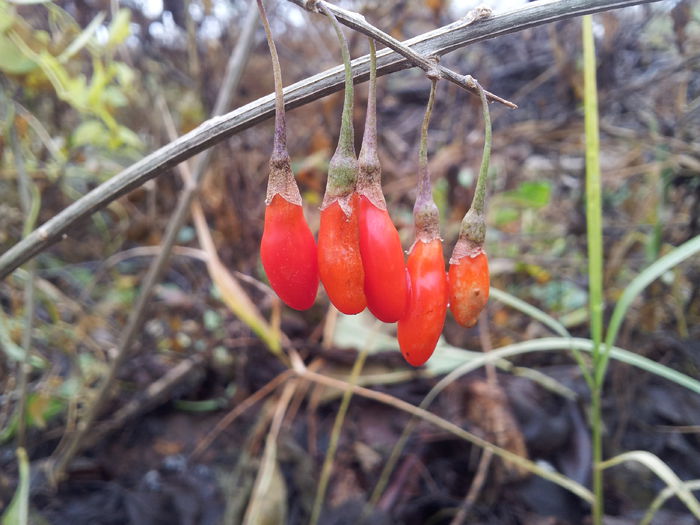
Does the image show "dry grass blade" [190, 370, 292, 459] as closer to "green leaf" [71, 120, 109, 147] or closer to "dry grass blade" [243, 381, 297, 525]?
"dry grass blade" [243, 381, 297, 525]

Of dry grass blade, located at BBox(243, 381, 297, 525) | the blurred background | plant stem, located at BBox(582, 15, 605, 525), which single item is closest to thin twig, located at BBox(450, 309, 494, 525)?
the blurred background

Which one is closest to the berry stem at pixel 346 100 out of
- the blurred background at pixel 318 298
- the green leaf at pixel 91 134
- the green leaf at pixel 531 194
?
the blurred background at pixel 318 298

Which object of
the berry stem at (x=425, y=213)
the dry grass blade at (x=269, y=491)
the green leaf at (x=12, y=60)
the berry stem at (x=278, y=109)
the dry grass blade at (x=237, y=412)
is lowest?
the dry grass blade at (x=269, y=491)

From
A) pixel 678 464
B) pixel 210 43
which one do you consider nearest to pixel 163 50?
pixel 210 43

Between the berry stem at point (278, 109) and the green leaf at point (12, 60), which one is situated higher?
the green leaf at point (12, 60)

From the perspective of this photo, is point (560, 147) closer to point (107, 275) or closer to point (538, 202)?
point (538, 202)

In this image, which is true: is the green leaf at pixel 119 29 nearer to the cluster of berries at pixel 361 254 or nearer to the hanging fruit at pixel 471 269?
the cluster of berries at pixel 361 254

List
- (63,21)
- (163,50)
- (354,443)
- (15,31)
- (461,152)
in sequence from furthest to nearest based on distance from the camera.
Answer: (163,50) < (461,152) < (354,443) < (63,21) < (15,31)
